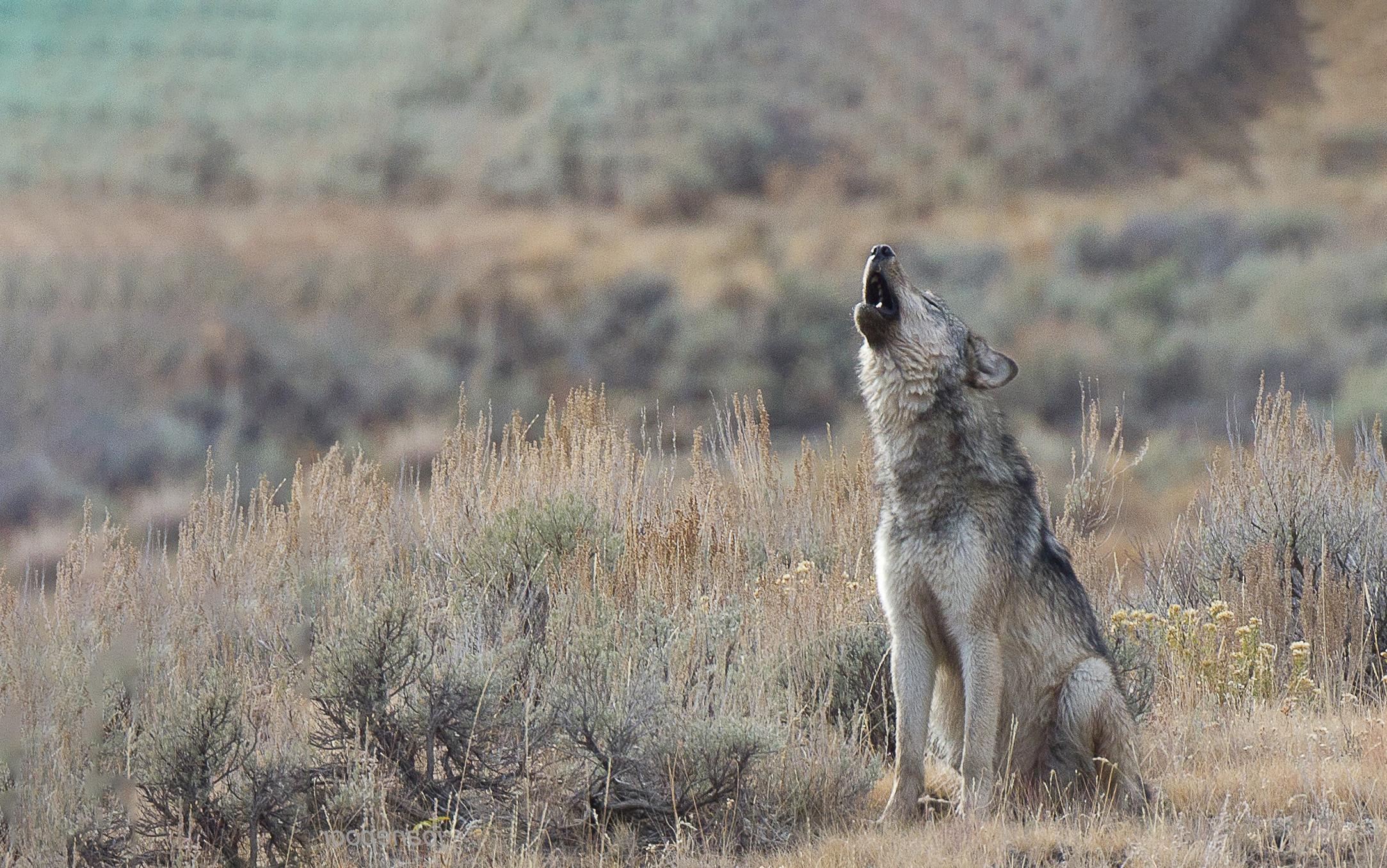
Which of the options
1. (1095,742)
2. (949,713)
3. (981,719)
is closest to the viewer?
(981,719)

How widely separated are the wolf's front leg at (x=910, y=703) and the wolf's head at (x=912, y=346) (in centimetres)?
100

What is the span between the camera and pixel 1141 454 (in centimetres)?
911

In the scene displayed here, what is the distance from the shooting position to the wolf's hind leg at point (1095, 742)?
191 inches

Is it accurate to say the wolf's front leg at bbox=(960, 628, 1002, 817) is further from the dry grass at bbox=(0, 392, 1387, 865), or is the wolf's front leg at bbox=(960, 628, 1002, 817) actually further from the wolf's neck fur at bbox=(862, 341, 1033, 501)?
the wolf's neck fur at bbox=(862, 341, 1033, 501)

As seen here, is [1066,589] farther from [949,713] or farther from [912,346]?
[912,346]

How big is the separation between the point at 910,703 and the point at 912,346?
1555mm

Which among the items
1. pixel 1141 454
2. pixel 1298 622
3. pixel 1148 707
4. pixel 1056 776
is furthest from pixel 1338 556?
pixel 1056 776

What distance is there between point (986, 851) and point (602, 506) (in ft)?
16.6

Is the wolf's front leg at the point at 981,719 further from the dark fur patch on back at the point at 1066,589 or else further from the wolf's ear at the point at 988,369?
the wolf's ear at the point at 988,369

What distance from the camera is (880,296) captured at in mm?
5289

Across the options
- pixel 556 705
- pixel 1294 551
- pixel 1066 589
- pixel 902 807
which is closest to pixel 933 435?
pixel 1066 589

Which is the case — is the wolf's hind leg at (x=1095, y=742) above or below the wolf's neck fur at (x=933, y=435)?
below

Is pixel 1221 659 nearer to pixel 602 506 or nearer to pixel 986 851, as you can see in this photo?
pixel 986 851

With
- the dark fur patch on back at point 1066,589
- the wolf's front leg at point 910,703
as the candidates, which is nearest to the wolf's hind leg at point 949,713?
the wolf's front leg at point 910,703
